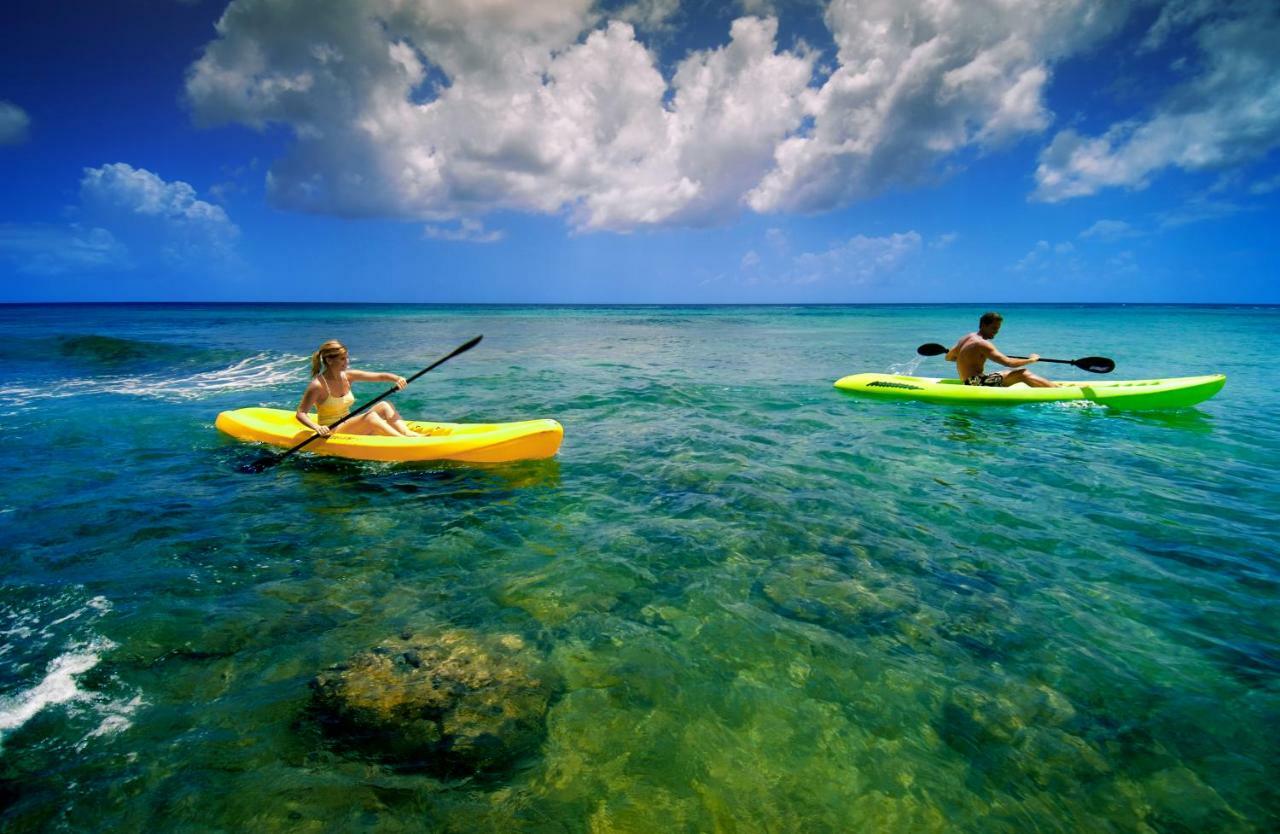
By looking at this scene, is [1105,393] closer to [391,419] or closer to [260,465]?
[391,419]

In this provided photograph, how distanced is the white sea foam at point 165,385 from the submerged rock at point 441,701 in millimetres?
13062

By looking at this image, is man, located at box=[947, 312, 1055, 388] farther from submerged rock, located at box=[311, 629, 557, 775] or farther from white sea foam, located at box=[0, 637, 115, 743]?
white sea foam, located at box=[0, 637, 115, 743]

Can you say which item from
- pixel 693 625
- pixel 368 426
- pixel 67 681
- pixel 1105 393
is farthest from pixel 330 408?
pixel 1105 393

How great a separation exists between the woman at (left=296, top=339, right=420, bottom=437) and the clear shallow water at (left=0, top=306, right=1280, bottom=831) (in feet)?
1.90

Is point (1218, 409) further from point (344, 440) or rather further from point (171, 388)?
point (171, 388)

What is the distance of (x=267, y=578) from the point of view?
189 inches

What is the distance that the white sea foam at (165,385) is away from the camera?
44.8 feet

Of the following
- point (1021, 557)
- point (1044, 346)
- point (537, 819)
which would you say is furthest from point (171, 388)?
point (1044, 346)

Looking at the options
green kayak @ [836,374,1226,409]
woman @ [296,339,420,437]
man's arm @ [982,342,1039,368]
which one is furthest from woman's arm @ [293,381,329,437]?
man's arm @ [982,342,1039,368]

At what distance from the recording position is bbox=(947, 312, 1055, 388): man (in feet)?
36.5

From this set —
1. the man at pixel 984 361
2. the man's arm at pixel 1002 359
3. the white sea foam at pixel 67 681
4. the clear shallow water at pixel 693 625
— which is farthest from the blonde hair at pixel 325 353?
the man's arm at pixel 1002 359

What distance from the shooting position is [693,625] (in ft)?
13.6

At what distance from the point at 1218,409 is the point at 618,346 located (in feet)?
66.6

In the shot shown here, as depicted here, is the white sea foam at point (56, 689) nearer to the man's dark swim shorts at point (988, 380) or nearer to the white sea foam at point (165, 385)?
the white sea foam at point (165, 385)
